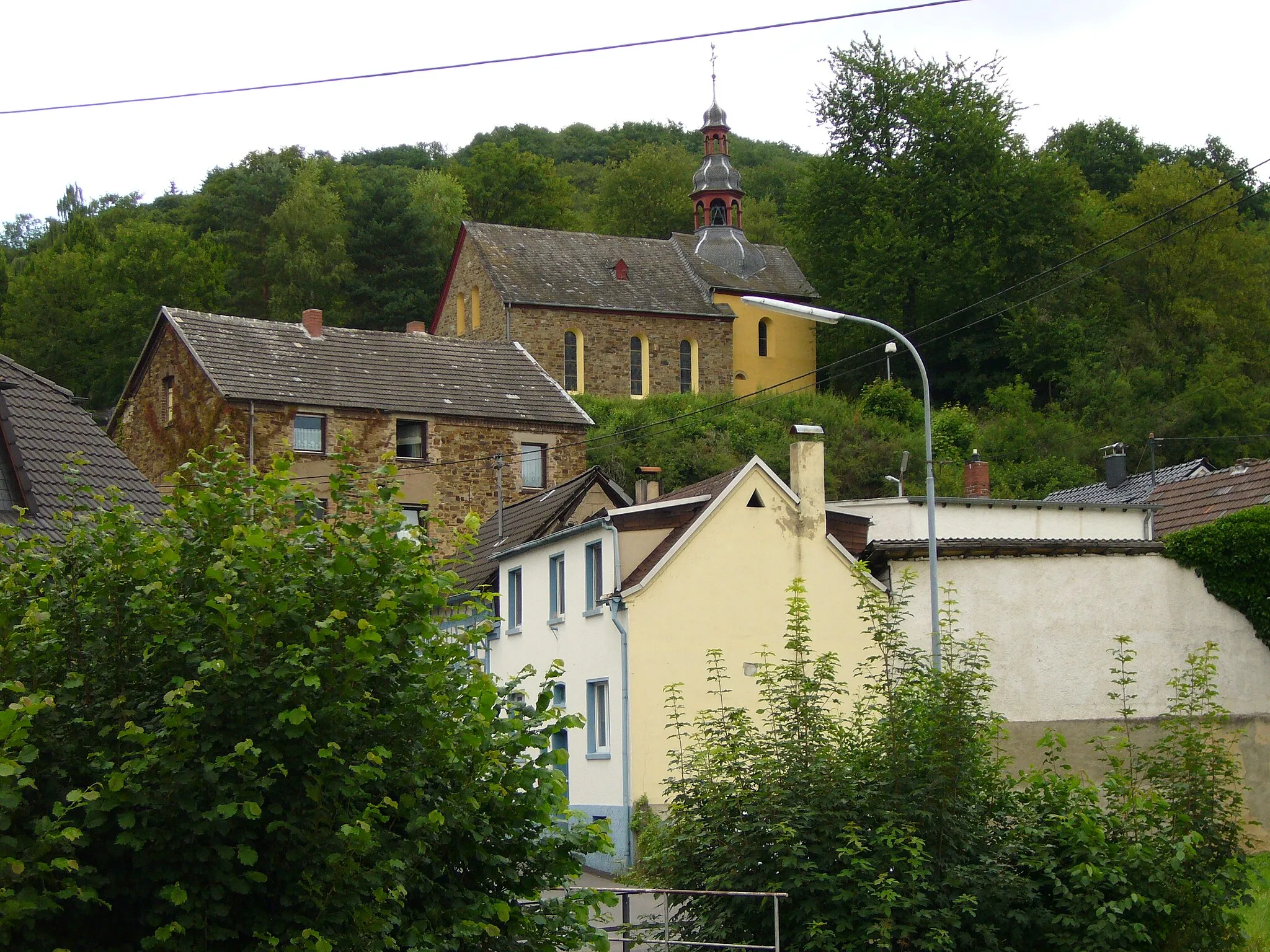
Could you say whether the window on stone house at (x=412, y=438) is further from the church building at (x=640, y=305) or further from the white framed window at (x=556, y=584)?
the white framed window at (x=556, y=584)

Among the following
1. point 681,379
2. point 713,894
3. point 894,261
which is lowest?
point 713,894

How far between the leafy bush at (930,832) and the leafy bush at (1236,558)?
14551mm

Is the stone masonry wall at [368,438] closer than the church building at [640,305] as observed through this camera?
Yes

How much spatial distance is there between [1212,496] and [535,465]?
20399 mm

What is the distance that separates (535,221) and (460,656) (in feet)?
240

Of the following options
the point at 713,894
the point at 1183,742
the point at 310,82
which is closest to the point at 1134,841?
the point at 1183,742

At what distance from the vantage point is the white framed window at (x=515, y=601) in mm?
29562

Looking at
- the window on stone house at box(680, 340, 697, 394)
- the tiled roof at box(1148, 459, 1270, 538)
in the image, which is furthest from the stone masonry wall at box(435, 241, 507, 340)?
the tiled roof at box(1148, 459, 1270, 538)

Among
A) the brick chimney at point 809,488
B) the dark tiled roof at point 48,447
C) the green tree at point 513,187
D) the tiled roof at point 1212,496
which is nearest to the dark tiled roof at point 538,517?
the brick chimney at point 809,488

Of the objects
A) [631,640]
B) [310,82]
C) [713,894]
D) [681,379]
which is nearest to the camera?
[713,894]

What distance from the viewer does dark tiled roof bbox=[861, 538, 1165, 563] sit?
82.4 feet

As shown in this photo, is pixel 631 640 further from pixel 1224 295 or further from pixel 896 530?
pixel 1224 295

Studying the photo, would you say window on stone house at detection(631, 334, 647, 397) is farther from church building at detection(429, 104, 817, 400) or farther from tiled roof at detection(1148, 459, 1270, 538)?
tiled roof at detection(1148, 459, 1270, 538)

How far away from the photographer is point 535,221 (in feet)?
260
